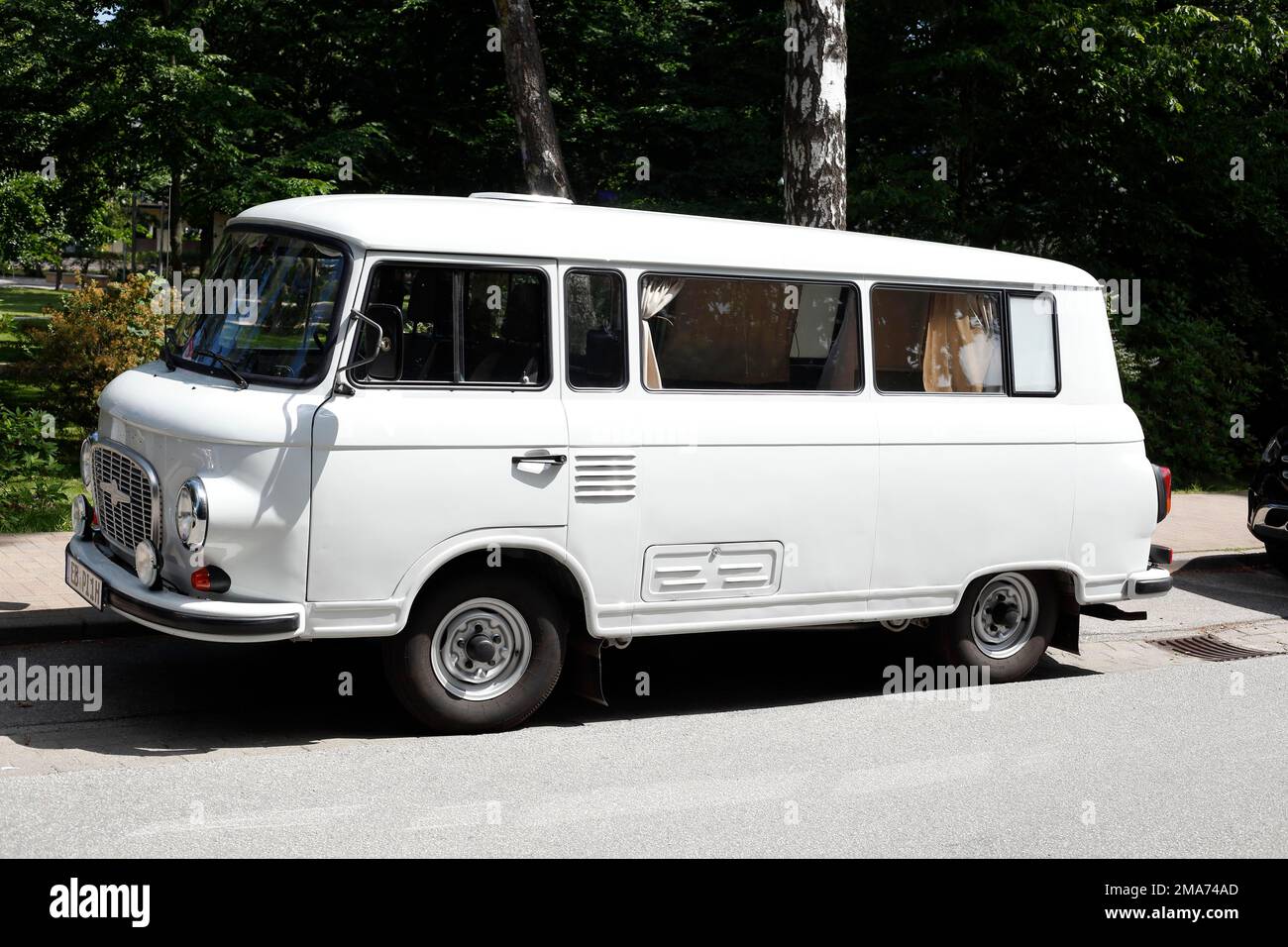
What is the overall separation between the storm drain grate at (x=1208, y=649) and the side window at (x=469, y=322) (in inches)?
209

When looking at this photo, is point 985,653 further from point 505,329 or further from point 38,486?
point 38,486

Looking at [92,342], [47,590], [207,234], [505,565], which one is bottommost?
[47,590]

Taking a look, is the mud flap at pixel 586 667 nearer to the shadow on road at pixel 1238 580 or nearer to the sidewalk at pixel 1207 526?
the shadow on road at pixel 1238 580

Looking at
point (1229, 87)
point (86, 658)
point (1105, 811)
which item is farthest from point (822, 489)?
point (1229, 87)

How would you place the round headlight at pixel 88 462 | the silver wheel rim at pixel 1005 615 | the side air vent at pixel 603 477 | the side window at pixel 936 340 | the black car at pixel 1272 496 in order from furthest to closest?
the black car at pixel 1272 496, the silver wheel rim at pixel 1005 615, the side window at pixel 936 340, the round headlight at pixel 88 462, the side air vent at pixel 603 477

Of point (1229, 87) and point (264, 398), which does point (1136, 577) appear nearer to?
point (264, 398)

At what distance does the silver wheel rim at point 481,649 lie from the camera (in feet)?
21.5

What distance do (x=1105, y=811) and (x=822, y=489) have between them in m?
2.14

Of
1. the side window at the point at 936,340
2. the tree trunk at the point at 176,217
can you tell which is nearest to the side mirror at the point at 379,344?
the side window at the point at 936,340

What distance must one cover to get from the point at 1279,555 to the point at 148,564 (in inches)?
393

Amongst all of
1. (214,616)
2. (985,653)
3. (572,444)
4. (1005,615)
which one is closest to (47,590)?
(214,616)

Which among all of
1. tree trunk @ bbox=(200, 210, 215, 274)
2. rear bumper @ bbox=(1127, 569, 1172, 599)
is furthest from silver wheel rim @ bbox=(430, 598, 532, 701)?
tree trunk @ bbox=(200, 210, 215, 274)

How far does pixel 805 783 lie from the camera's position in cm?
619

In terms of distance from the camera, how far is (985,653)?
8.24 meters
